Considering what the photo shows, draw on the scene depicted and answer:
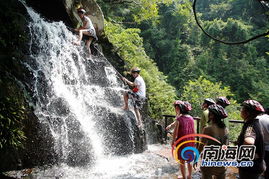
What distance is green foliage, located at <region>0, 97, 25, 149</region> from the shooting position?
15.6ft

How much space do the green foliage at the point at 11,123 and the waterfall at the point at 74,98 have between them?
519mm

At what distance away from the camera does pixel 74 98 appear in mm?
7098

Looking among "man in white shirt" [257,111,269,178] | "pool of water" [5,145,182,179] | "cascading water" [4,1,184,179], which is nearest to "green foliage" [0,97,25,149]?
"cascading water" [4,1,184,179]

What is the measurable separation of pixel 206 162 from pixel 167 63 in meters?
30.4

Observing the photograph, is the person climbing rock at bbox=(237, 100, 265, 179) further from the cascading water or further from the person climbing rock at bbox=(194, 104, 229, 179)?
the cascading water

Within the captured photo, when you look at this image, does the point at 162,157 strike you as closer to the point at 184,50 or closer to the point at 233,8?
the point at 184,50

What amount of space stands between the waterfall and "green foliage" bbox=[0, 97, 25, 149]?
0.52m

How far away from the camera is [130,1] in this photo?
626 inches

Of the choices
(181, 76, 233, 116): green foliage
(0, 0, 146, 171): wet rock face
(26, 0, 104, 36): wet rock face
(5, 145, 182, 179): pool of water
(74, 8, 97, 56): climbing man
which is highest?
(26, 0, 104, 36): wet rock face

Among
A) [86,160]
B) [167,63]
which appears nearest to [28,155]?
[86,160]

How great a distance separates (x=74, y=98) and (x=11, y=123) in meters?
2.38

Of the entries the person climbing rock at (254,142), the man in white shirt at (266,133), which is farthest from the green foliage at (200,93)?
the person climbing rock at (254,142)

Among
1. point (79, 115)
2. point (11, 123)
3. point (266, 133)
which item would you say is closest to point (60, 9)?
point (79, 115)

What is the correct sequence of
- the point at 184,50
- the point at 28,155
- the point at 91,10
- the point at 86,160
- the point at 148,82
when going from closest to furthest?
the point at 28,155 → the point at 86,160 → the point at 91,10 → the point at 148,82 → the point at 184,50
